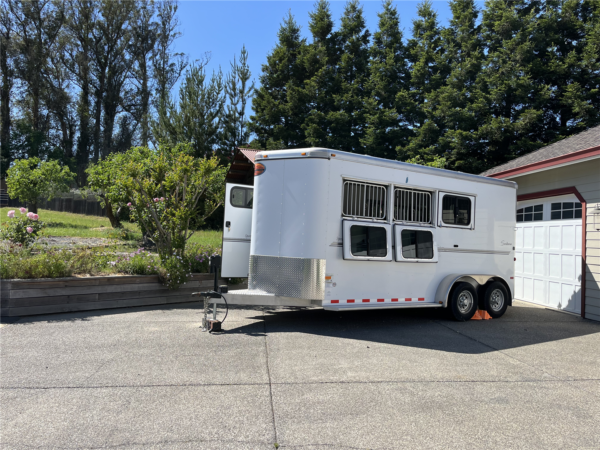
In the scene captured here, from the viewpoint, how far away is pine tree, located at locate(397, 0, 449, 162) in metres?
24.2

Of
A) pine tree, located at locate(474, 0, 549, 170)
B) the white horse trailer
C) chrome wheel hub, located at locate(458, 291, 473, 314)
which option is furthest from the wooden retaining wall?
pine tree, located at locate(474, 0, 549, 170)

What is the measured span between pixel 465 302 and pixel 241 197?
183 inches

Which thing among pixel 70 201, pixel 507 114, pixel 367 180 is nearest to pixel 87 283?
pixel 367 180

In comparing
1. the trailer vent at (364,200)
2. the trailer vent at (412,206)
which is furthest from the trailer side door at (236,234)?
the trailer vent at (412,206)

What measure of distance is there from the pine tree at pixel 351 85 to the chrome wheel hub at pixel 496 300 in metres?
18.8

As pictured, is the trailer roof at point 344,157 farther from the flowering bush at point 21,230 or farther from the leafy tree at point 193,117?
the leafy tree at point 193,117

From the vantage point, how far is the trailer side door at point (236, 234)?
8.54m

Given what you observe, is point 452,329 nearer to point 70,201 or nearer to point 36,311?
point 36,311

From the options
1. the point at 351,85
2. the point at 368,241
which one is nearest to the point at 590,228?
the point at 368,241

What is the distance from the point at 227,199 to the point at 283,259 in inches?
89.9

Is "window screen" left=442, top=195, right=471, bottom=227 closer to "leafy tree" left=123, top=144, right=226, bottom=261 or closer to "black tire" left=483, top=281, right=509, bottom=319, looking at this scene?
"black tire" left=483, top=281, right=509, bottom=319

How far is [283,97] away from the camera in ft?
95.8

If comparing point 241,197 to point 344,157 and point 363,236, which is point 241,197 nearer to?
point 344,157

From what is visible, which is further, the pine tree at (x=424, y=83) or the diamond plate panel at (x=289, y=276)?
the pine tree at (x=424, y=83)
